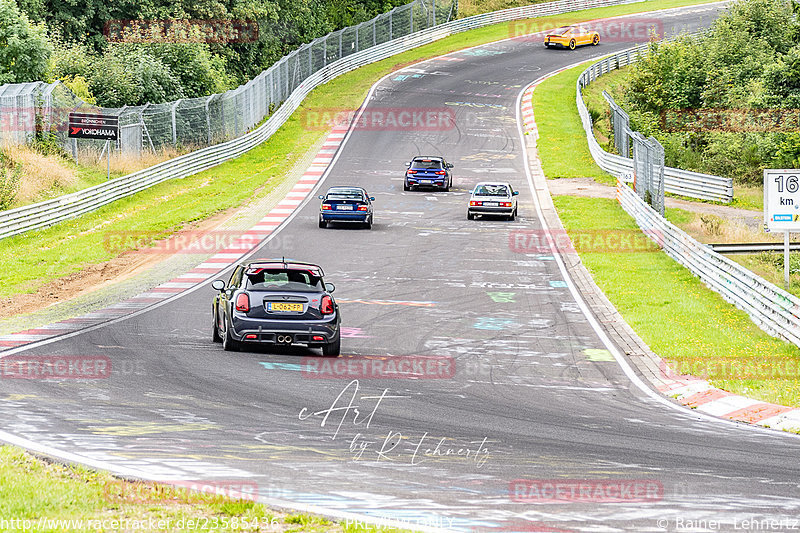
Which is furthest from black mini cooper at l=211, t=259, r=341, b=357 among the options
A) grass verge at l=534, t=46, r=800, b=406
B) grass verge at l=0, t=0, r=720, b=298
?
grass verge at l=0, t=0, r=720, b=298

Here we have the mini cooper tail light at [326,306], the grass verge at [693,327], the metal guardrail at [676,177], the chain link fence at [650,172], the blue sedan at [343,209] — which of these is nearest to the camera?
the mini cooper tail light at [326,306]

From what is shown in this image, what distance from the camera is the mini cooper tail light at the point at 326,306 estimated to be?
15680 mm

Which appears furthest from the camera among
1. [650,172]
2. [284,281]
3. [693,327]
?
[650,172]

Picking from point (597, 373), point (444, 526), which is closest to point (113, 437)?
point (444, 526)

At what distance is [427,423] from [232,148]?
38.9m

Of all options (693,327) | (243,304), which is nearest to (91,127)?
(243,304)

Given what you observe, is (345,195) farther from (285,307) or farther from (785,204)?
(285,307)

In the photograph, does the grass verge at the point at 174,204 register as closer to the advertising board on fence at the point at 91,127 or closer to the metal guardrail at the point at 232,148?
the metal guardrail at the point at 232,148

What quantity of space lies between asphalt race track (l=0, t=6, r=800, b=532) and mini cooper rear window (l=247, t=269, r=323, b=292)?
106 cm

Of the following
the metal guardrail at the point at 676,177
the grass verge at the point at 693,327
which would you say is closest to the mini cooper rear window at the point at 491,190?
the grass verge at the point at 693,327

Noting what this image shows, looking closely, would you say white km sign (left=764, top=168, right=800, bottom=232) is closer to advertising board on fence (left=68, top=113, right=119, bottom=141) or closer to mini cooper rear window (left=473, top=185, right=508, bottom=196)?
mini cooper rear window (left=473, top=185, right=508, bottom=196)

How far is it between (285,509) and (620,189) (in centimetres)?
3195

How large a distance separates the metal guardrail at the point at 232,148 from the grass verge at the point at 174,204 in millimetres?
357

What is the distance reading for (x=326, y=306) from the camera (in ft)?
51.6
